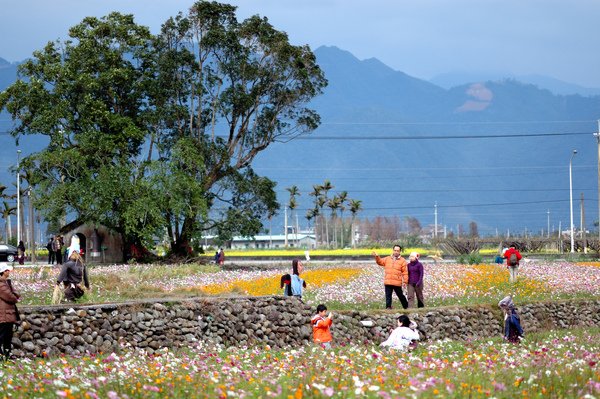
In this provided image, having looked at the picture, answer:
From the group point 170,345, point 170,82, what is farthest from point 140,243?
point 170,345

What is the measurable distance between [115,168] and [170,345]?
40.3 meters

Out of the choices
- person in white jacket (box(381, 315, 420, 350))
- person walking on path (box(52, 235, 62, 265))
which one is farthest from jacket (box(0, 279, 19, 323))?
person walking on path (box(52, 235, 62, 265))

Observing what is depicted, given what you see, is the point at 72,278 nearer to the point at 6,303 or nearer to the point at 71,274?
the point at 71,274

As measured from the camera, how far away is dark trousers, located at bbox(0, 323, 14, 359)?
729 inches

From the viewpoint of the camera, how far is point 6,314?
18344mm

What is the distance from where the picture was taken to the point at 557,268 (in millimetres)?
44812

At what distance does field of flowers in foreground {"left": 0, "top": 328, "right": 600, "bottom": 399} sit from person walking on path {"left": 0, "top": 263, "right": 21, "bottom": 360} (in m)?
1.46

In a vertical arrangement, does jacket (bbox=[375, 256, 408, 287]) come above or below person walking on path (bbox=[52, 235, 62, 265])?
below

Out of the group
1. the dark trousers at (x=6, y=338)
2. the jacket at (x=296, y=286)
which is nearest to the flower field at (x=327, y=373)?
the dark trousers at (x=6, y=338)

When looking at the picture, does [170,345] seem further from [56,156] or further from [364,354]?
[56,156]

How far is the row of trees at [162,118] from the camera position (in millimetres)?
60469

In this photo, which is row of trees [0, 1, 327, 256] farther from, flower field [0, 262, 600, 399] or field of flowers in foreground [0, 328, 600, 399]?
field of flowers in foreground [0, 328, 600, 399]

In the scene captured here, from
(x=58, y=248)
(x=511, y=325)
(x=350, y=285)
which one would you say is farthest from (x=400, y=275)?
(x=58, y=248)

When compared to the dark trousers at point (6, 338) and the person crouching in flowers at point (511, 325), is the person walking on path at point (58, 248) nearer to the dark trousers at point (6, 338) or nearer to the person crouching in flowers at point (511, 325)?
the person crouching in flowers at point (511, 325)
